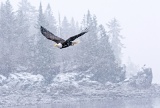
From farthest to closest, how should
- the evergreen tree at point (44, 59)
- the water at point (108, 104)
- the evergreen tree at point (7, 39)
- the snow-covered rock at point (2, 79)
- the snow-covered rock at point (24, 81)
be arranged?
1. the evergreen tree at point (44, 59)
2. the evergreen tree at point (7, 39)
3. the snow-covered rock at point (24, 81)
4. the snow-covered rock at point (2, 79)
5. the water at point (108, 104)

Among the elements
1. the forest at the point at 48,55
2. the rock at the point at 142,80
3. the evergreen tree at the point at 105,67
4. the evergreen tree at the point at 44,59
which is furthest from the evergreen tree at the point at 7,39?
the rock at the point at 142,80

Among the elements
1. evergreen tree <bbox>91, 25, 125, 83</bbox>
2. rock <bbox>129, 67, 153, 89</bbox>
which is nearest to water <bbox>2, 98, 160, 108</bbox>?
rock <bbox>129, 67, 153, 89</bbox>

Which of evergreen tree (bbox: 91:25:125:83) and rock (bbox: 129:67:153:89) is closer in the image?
evergreen tree (bbox: 91:25:125:83)

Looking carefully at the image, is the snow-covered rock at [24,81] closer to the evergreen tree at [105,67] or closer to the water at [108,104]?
the water at [108,104]

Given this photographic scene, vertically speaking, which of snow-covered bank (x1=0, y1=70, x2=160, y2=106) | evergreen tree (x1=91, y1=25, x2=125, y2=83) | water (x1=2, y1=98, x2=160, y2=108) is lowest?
water (x1=2, y1=98, x2=160, y2=108)

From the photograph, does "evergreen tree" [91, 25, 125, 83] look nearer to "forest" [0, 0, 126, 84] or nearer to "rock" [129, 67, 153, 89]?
"forest" [0, 0, 126, 84]

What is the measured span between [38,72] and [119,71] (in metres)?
15.4

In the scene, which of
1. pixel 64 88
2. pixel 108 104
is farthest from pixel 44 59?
pixel 108 104

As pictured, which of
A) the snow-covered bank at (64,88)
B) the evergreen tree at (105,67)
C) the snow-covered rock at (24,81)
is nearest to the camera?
the snow-covered bank at (64,88)

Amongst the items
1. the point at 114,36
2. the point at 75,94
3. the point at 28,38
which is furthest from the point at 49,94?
the point at 114,36

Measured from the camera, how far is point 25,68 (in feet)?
220

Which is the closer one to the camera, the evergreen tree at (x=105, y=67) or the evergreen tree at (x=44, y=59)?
the evergreen tree at (x=44, y=59)

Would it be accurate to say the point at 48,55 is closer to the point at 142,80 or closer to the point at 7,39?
the point at 7,39

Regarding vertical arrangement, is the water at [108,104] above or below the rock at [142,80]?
below
